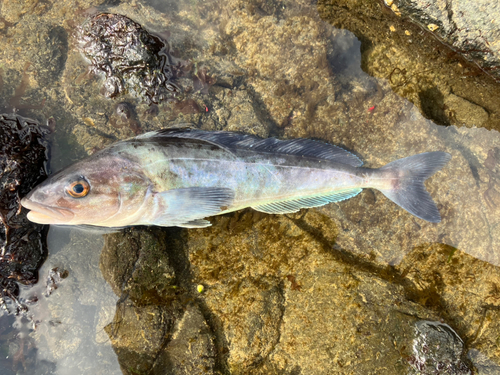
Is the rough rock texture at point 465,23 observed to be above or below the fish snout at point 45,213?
above

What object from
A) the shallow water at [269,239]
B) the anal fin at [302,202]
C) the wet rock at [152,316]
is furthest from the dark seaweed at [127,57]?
the anal fin at [302,202]

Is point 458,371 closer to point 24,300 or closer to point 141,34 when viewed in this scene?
point 24,300

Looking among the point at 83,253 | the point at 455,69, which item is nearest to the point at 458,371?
the point at 455,69

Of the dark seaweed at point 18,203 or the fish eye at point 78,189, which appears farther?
the dark seaweed at point 18,203

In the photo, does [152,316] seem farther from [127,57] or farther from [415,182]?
[415,182]

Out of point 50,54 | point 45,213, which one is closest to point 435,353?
point 45,213

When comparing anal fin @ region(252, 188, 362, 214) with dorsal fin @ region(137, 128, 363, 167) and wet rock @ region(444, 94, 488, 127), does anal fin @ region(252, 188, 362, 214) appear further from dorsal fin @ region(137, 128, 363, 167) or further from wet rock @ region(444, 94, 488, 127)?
wet rock @ region(444, 94, 488, 127)

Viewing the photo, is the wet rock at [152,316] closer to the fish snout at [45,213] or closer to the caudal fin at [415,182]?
the fish snout at [45,213]
